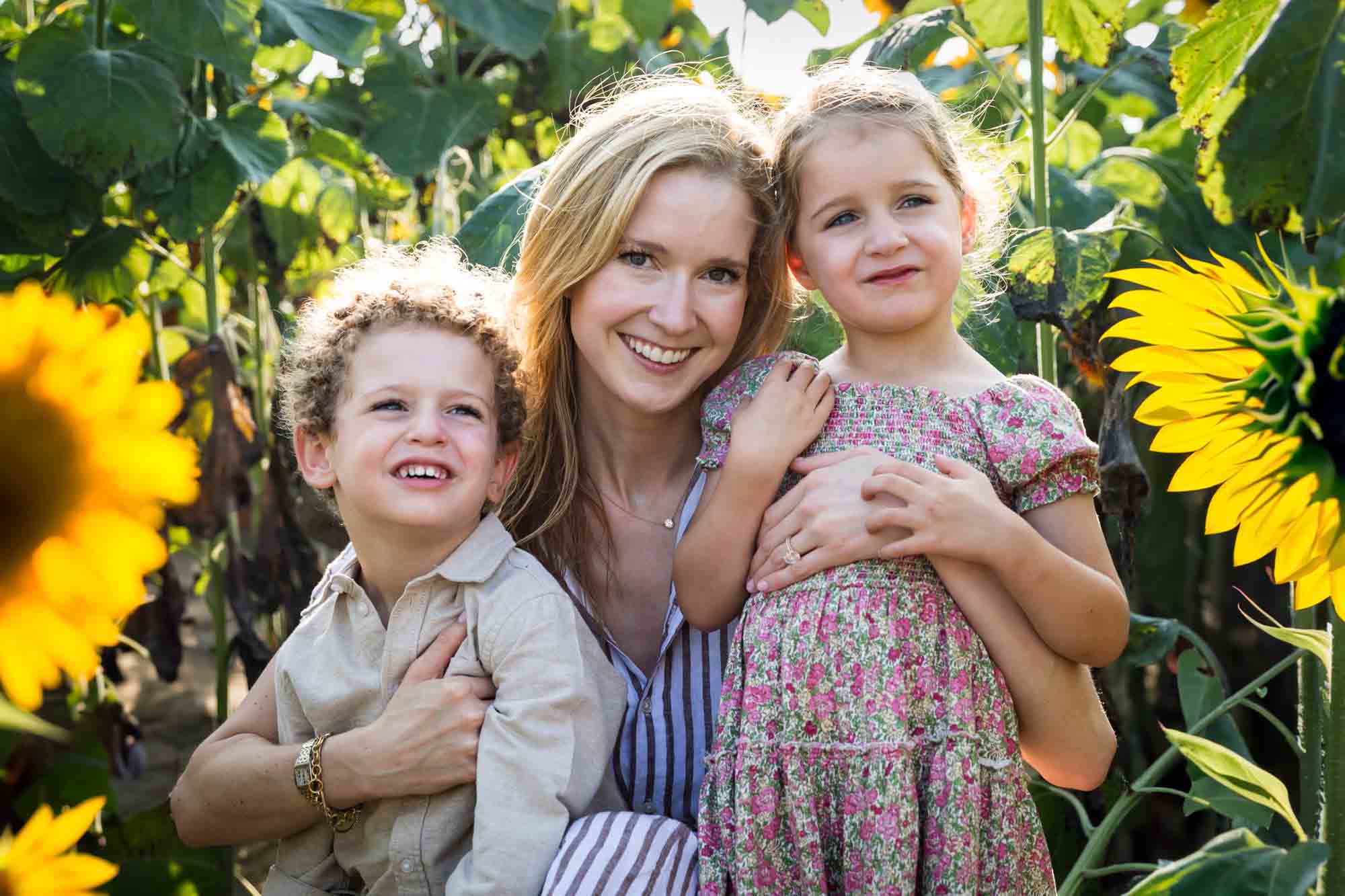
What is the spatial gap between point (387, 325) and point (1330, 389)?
1142mm

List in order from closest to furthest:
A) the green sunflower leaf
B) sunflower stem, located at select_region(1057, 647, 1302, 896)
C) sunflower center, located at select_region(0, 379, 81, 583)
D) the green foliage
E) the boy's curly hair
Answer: sunflower center, located at select_region(0, 379, 81, 583), the green foliage, the boy's curly hair, sunflower stem, located at select_region(1057, 647, 1302, 896), the green sunflower leaf

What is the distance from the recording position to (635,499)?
6.11 feet

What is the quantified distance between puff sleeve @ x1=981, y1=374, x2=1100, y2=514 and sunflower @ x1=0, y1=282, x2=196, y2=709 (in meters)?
1.14

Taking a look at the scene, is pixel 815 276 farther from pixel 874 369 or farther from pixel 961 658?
pixel 961 658

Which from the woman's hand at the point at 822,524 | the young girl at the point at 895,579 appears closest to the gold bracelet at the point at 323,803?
the young girl at the point at 895,579

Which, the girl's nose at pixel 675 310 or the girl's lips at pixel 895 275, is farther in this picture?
the girl's nose at pixel 675 310

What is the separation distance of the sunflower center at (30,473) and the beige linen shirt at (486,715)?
1025 millimetres

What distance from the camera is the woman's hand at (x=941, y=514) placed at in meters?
1.41

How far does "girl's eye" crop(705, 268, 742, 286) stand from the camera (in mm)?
1690

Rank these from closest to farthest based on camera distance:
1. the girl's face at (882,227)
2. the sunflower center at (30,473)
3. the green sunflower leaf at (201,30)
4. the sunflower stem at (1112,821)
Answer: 1. the sunflower center at (30,473)
2. the girl's face at (882,227)
3. the sunflower stem at (1112,821)
4. the green sunflower leaf at (201,30)

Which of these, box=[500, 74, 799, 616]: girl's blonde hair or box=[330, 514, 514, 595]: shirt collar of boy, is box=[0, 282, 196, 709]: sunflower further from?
box=[500, 74, 799, 616]: girl's blonde hair

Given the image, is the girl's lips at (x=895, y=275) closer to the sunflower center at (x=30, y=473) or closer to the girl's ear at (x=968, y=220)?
the girl's ear at (x=968, y=220)

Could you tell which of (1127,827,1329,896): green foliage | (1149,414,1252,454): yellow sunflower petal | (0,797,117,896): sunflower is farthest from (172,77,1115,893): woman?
(0,797,117,896): sunflower

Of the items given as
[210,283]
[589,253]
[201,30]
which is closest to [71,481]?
[589,253]
